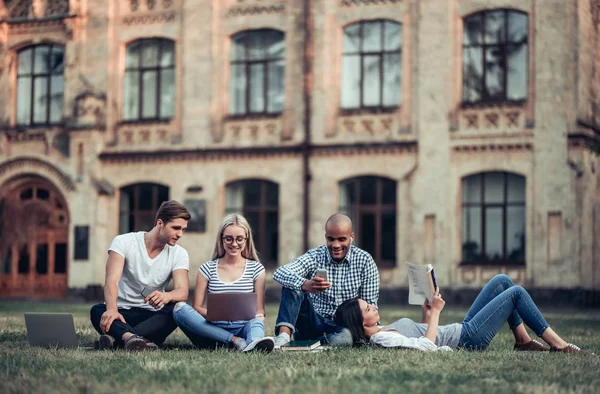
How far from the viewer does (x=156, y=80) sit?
3206cm

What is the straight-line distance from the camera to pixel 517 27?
27984 millimetres

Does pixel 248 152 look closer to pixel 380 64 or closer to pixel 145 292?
pixel 380 64

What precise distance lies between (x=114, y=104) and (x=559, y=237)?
563 inches

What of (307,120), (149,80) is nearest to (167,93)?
(149,80)

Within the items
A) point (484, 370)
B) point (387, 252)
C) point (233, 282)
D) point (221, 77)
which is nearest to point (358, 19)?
point (221, 77)

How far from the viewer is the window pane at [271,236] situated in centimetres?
3036

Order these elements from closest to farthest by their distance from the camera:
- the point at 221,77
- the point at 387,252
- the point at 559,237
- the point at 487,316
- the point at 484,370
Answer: the point at 484,370
the point at 487,316
the point at 559,237
the point at 387,252
the point at 221,77

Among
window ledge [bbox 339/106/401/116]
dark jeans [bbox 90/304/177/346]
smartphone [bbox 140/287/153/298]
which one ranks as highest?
window ledge [bbox 339/106/401/116]

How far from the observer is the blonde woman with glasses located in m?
10.4

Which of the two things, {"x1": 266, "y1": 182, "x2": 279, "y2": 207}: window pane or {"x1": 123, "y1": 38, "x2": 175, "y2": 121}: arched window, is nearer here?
{"x1": 266, "y1": 182, "x2": 279, "y2": 207}: window pane

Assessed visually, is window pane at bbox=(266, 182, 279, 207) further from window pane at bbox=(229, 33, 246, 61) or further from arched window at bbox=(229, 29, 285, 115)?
window pane at bbox=(229, 33, 246, 61)

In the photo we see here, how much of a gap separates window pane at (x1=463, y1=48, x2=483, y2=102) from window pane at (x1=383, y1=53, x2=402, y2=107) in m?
1.87

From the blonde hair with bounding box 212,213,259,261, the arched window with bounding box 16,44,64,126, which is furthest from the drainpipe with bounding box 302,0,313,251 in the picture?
the blonde hair with bounding box 212,213,259,261

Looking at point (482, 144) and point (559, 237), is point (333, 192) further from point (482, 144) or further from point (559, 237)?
point (559, 237)
